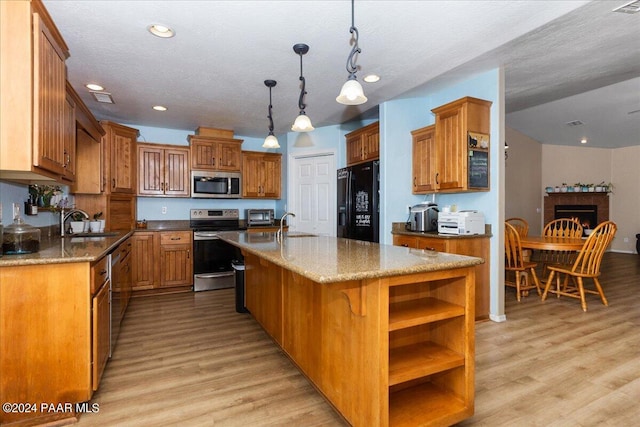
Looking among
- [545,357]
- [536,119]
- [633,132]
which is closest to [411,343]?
[545,357]

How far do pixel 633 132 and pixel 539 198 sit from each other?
219 centimetres

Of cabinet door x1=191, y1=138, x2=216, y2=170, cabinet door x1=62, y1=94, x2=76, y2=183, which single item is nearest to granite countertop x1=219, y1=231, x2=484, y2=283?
cabinet door x1=62, y1=94, x2=76, y2=183

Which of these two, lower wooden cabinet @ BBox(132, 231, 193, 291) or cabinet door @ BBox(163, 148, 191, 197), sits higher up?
cabinet door @ BBox(163, 148, 191, 197)

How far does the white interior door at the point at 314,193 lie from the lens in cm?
532

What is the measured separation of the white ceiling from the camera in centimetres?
219

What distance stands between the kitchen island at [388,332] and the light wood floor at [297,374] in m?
0.26

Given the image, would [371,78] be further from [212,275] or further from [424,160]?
[212,275]

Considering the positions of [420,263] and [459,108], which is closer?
[420,263]

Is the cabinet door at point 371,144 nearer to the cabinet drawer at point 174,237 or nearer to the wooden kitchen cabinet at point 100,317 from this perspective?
the cabinet drawer at point 174,237

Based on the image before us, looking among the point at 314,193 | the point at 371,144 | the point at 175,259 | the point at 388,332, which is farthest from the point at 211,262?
the point at 388,332

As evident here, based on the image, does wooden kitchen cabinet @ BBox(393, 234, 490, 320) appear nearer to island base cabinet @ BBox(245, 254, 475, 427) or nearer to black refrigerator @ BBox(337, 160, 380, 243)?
black refrigerator @ BBox(337, 160, 380, 243)

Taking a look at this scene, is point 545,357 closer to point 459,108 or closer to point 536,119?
point 459,108

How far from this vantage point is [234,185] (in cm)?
530

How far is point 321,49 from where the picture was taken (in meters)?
2.69
